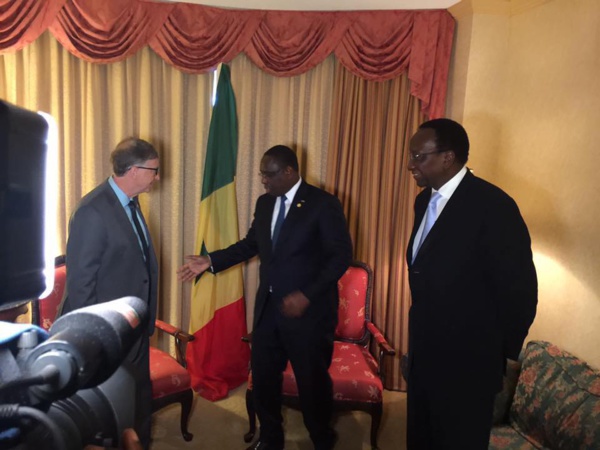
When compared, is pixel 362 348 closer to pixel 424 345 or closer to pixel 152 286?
pixel 424 345

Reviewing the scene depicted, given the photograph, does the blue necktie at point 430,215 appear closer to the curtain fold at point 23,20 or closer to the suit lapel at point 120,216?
the suit lapel at point 120,216

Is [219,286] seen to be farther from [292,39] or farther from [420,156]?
[420,156]

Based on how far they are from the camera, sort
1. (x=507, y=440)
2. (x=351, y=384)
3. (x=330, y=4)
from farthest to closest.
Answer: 1. (x=330, y=4)
2. (x=351, y=384)
3. (x=507, y=440)

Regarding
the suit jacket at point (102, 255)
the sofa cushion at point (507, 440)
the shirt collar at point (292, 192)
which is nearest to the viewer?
the suit jacket at point (102, 255)

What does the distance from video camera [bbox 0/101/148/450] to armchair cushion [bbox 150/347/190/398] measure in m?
1.81

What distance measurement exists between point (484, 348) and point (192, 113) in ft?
7.53

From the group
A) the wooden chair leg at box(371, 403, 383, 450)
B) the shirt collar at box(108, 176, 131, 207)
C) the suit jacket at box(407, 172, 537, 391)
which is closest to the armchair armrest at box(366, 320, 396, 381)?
the wooden chair leg at box(371, 403, 383, 450)

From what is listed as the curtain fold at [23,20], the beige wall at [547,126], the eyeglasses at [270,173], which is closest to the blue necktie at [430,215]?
the eyeglasses at [270,173]

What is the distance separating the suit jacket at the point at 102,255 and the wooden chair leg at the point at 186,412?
78 cm

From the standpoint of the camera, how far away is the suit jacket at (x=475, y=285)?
153 cm

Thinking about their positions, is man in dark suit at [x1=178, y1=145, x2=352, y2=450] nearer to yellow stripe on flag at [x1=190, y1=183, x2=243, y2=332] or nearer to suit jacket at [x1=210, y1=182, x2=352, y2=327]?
suit jacket at [x1=210, y1=182, x2=352, y2=327]

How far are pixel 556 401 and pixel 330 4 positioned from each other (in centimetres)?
243

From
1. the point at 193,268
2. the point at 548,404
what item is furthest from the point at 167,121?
the point at 548,404

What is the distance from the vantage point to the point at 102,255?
1.88 metres
